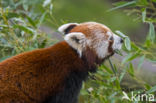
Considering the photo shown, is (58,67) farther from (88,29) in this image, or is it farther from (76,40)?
(88,29)

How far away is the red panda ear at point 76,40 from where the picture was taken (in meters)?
2.70

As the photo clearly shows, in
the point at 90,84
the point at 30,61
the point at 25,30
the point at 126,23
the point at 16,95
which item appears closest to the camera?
the point at 16,95

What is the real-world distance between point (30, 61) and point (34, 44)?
78cm

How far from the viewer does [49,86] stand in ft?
8.66

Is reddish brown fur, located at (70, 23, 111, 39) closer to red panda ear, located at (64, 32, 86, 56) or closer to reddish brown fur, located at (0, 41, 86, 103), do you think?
red panda ear, located at (64, 32, 86, 56)

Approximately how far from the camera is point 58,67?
268cm

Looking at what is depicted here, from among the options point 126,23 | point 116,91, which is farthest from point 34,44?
point 126,23

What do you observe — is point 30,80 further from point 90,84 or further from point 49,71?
point 90,84

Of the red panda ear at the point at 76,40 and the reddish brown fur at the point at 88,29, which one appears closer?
the red panda ear at the point at 76,40

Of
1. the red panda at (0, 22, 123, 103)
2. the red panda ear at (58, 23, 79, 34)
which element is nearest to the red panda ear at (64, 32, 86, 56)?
the red panda at (0, 22, 123, 103)

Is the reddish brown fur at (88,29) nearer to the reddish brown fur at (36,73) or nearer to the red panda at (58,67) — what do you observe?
the red panda at (58,67)

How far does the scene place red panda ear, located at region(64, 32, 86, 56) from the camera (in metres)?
2.70

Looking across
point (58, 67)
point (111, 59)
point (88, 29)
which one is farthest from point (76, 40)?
point (111, 59)

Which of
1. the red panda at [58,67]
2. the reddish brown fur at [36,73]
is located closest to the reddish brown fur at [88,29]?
the red panda at [58,67]
